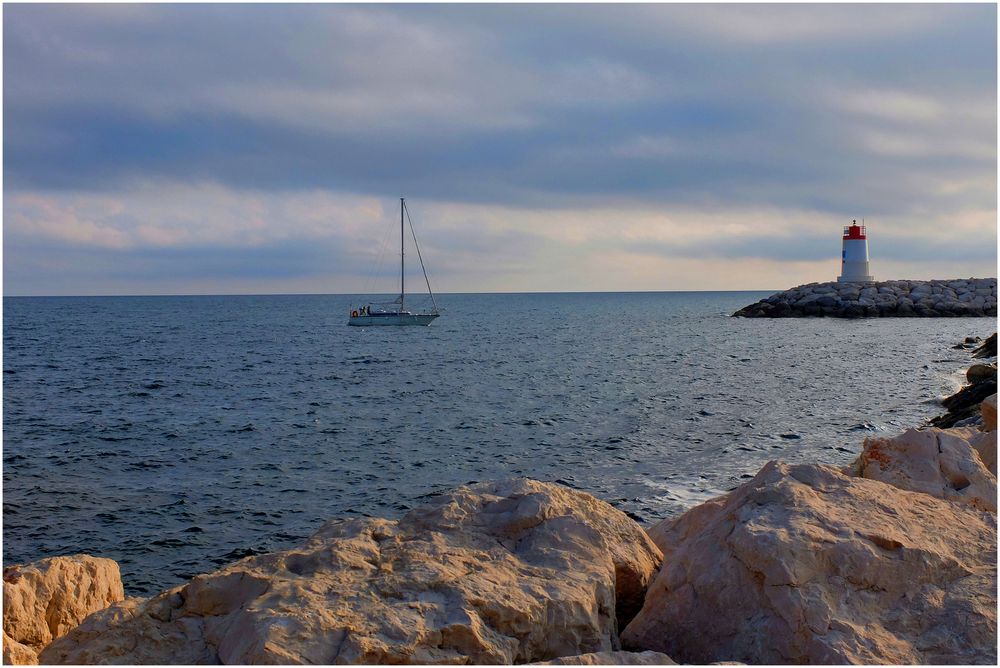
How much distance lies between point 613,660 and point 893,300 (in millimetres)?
73603

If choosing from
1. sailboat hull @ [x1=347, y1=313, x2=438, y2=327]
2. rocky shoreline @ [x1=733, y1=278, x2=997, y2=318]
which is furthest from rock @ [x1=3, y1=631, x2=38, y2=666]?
rocky shoreline @ [x1=733, y1=278, x2=997, y2=318]

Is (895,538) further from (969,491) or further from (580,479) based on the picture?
(580,479)

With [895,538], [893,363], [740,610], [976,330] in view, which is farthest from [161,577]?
[976,330]

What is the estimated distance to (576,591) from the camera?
15.4 feet

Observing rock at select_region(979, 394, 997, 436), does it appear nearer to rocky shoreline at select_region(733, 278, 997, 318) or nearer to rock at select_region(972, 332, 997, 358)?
rock at select_region(972, 332, 997, 358)

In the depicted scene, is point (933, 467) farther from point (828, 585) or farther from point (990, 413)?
point (990, 413)

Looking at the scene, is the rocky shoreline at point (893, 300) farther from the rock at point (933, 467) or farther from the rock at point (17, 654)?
the rock at point (17, 654)

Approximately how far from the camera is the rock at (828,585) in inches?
165

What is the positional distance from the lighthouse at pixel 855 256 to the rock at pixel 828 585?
7399cm

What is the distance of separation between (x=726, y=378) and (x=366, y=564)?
96.5 ft

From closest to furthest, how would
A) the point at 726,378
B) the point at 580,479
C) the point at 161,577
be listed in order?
1. the point at 161,577
2. the point at 580,479
3. the point at 726,378

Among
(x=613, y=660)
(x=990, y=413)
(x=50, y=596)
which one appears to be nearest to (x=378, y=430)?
(x=990, y=413)

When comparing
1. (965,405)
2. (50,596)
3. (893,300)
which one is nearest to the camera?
(50,596)

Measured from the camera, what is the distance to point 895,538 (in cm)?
477
